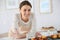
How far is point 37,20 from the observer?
0.80 metres

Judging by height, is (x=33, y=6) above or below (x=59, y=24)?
above

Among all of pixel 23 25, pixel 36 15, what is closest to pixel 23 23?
pixel 23 25

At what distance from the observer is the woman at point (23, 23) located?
2.53 ft

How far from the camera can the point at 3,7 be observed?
75 cm

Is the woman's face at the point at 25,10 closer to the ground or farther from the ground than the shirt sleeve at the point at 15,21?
farther from the ground

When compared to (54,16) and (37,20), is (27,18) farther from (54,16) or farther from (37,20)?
(54,16)

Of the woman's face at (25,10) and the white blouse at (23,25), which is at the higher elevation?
the woman's face at (25,10)

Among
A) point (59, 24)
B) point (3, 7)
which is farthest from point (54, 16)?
point (3, 7)

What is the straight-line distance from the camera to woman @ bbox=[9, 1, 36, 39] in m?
0.77

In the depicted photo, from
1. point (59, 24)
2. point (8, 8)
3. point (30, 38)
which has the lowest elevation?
point (30, 38)

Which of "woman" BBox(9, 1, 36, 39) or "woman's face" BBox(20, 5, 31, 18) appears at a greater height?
"woman's face" BBox(20, 5, 31, 18)

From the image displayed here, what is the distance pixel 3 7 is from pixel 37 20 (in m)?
0.28

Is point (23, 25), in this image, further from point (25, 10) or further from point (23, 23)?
point (25, 10)

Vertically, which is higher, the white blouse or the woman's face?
the woman's face
